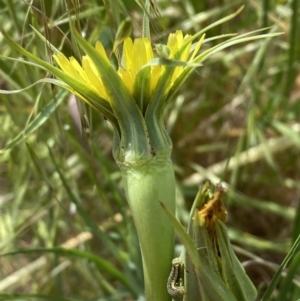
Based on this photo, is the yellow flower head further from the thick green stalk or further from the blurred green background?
the blurred green background

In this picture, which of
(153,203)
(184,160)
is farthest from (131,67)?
(184,160)

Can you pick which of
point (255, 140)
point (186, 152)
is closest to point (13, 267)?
point (186, 152)

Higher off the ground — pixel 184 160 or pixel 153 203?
pixel 153 203

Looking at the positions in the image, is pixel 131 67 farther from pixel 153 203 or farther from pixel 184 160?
pixel 184 160

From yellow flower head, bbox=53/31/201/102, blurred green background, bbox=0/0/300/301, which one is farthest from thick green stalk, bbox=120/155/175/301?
blurred green background, bbox=0/0/300/301

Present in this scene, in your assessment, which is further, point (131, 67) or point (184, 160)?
point (184, 160)

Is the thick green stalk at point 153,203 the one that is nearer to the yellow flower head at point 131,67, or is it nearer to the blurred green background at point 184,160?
the yellow flower head at point 131,67
